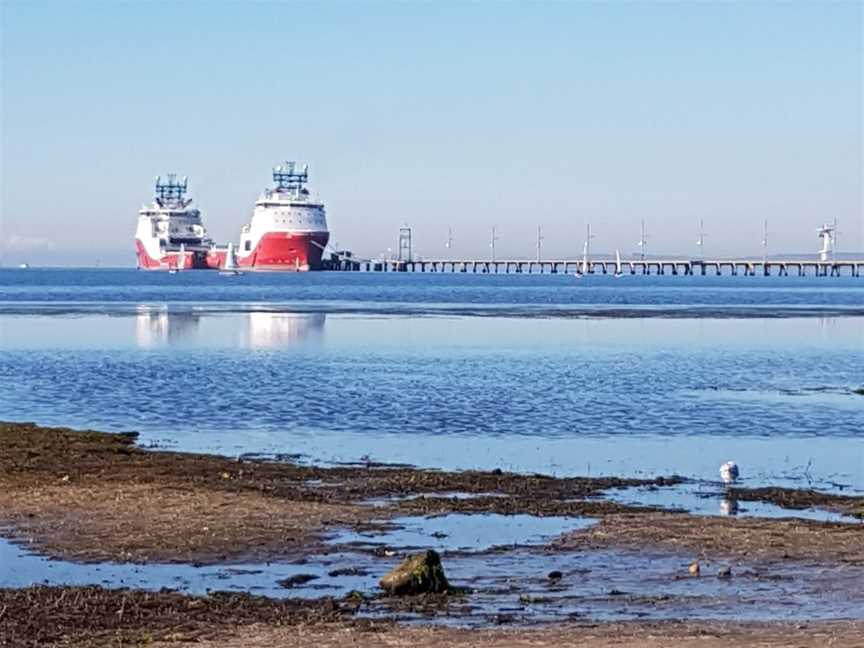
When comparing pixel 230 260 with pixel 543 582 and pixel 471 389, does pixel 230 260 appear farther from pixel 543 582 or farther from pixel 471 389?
pixel 543 582

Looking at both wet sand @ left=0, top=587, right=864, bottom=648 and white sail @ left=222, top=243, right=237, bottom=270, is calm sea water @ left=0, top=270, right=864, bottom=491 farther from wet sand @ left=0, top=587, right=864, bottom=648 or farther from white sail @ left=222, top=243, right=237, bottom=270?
white sail @ left=222, top=243, right=237, bottom=270

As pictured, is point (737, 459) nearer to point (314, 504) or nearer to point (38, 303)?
point (314, 504)

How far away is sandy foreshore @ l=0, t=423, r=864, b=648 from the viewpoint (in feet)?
37.4

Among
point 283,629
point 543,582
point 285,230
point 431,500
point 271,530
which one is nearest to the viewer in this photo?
point 283,629

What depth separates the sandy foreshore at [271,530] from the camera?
1139 cm

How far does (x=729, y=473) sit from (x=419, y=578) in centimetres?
891

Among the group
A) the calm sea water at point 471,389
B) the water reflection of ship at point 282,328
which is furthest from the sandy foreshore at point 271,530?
the water reflection of ship at point 282,328

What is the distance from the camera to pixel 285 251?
7318 inches

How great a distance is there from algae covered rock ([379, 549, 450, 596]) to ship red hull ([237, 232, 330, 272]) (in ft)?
562

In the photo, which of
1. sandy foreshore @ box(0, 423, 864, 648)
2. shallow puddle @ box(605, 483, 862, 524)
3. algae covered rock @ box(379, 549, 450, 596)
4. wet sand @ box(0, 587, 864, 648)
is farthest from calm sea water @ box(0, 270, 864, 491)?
wet sand @ box(0, 587, 864, 648)

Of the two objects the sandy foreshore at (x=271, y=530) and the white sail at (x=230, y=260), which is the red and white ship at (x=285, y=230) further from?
the sandy foreshore at (x=271, y=530)

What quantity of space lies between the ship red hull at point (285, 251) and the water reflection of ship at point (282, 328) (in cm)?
10418

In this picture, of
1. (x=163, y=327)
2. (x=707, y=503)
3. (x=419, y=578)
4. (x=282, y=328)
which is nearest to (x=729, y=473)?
(x=707, y=503)

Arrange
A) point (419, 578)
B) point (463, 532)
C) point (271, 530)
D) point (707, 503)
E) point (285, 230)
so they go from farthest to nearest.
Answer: point (285, 230)
point (707, 503)
point (463, 532)
point (271, 530)
point (419, 578)
